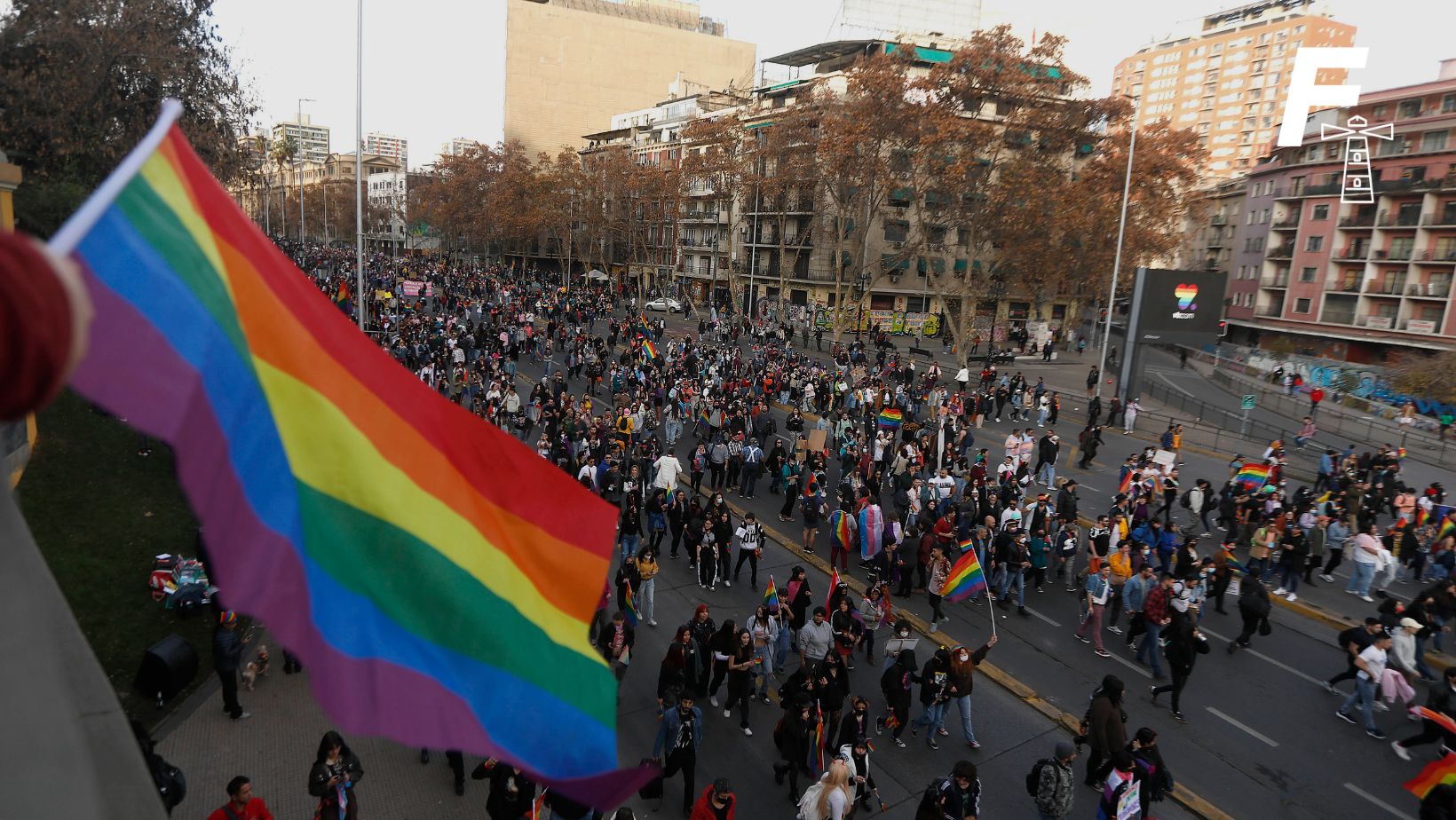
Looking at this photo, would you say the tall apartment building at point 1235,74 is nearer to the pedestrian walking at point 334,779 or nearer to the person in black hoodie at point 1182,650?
the person in black hoodie at point 1182,650

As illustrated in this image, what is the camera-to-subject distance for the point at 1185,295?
29.5m

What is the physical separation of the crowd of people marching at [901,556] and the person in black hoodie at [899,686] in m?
0.02

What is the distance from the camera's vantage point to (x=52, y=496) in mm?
15117

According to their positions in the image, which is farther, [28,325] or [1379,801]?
[1379,801]

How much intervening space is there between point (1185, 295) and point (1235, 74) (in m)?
99.7

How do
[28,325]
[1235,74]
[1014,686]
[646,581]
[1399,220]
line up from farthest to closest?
[1235,74]
[1399,220]
[646,581]
[1014,686]
[28,325]

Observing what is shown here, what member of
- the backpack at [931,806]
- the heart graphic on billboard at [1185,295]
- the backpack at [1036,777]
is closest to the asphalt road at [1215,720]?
the backpack at [1036,777]

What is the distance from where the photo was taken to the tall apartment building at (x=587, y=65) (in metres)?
111

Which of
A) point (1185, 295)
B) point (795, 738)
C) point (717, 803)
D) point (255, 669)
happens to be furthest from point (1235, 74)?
point (255, 669)

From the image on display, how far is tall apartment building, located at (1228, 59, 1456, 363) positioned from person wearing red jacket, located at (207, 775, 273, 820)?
63156mm

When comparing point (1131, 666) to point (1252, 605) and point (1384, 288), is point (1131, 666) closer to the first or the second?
point (1252, 605)

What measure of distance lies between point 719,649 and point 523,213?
2740 inches

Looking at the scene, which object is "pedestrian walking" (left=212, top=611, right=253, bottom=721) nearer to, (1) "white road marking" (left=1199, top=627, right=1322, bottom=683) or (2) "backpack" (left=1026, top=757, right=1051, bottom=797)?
(2) "backpack" (left=1026, top=757, right=1051, bottom=797)


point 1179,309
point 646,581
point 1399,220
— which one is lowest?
point 646,581
